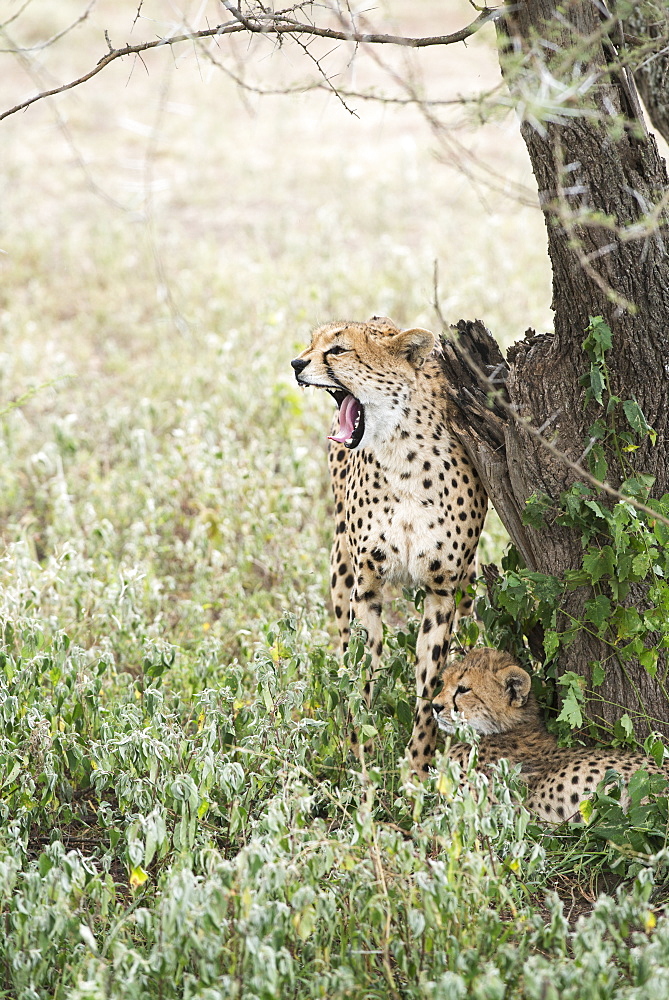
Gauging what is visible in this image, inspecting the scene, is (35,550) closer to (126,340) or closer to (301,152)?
(126,340)

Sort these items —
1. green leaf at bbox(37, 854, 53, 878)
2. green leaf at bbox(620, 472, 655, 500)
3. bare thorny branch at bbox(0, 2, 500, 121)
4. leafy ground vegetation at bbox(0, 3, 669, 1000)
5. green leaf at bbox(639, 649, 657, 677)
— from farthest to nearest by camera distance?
1. green leaf at bbox(639, 649, 657, 677)
2. green leaf at bbox(620, 472, 655, 500)
3. bare thorny branch at bbox(0, 2, 500, 121)
4. green leaf at bbox(37, 854, 53, 878)
5. leafy ground vegetation at bbox(0, 3, 669, 1000)

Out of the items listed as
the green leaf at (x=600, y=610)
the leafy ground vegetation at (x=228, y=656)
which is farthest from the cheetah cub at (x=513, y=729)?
the green leaf at (x=600, y=610)

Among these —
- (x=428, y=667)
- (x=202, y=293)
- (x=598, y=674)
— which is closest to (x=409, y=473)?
(x=428, y=667)

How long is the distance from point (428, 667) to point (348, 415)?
96cm

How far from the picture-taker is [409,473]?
13.1 feet

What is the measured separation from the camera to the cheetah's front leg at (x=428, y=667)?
399 centimetres

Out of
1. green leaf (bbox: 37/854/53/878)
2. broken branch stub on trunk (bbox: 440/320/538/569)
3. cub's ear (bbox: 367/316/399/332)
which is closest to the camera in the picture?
green leaf (bbox: 37/854/53/878)

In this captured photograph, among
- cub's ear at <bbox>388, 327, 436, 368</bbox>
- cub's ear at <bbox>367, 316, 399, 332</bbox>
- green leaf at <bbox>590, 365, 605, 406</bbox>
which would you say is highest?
cub's ear at <bbox>367, 316, 399, 332</bbox>

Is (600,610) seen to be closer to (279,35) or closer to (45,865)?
(45,865)

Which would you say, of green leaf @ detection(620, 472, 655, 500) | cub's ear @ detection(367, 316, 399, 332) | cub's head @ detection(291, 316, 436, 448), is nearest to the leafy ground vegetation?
green leaf @ detection(620, 472, 655, 500)

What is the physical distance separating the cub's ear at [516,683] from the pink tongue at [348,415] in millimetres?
1007

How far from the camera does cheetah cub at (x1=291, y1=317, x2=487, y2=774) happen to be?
156 inches

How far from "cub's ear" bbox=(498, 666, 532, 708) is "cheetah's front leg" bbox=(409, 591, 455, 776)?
271 millimetres

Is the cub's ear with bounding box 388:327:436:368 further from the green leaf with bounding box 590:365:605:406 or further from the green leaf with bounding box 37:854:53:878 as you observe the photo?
the green leaf with bounding box 37:854:53:878
